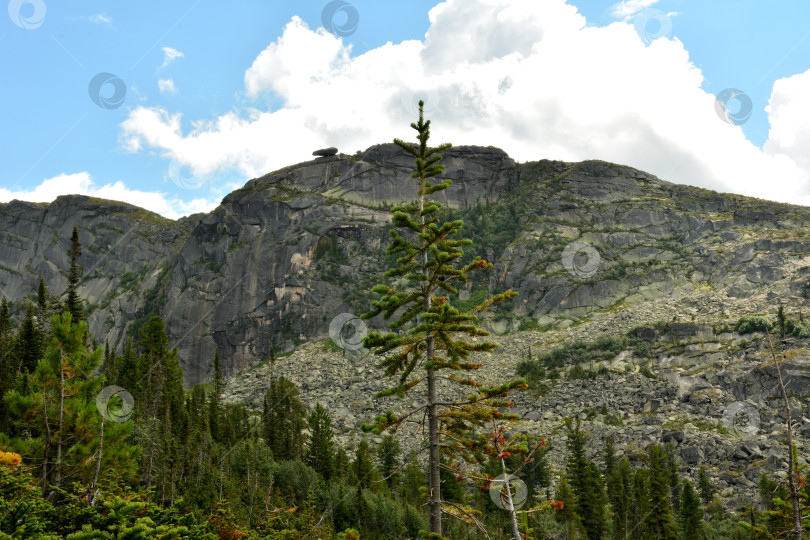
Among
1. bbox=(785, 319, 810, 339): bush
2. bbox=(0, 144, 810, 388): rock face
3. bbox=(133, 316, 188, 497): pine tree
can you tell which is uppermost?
bbox=(0, 144, 810, 388): rock face

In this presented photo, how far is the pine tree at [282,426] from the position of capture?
256 ft

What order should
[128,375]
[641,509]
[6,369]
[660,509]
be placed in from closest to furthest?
[6,369], [660,509], [128,375], [641,509]

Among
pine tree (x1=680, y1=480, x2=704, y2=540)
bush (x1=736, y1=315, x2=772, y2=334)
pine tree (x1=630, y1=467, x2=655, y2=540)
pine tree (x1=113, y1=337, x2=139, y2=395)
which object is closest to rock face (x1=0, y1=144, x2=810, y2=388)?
bush (x1=736, y1=315, x2=772, y2=334)

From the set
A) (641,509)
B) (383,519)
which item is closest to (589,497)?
(641,509)

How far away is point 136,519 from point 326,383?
12669 cm

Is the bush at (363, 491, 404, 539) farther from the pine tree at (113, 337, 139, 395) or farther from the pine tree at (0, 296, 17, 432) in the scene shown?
the pine tree at (0, 296, 17, 432)

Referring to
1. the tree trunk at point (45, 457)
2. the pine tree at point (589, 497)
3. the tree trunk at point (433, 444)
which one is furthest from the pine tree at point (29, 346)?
the pine tree at point (589, 497)

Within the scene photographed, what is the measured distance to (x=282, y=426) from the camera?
3201 inches

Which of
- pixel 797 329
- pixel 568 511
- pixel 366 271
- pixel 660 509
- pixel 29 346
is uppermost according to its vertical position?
pixel 366 271

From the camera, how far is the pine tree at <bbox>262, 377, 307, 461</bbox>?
256 ft

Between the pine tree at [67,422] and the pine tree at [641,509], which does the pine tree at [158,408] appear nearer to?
the pine tree at [67,422]

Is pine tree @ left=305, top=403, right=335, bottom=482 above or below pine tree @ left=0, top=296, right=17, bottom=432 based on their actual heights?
below

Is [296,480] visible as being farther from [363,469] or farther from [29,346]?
[29,346]

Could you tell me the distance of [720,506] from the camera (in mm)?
72312
